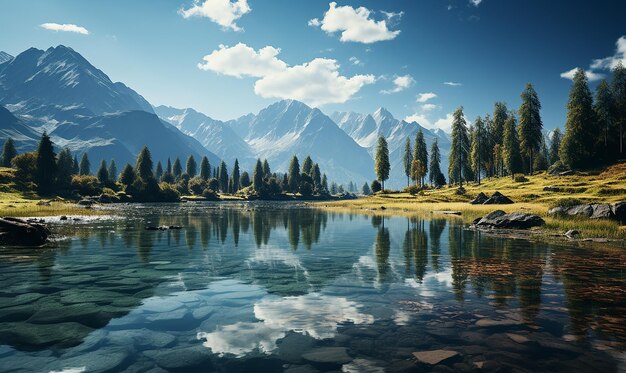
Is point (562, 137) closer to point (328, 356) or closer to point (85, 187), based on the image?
point (328, 356)

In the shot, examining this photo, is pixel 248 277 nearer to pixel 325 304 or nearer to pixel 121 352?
pixel 325 304

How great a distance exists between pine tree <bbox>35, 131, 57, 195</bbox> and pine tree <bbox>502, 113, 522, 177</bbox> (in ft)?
399

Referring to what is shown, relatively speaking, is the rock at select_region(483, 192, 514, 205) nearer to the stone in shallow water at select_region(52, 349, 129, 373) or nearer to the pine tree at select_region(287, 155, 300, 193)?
the stone in shallow water at select_region(52, 349, 129, 373)

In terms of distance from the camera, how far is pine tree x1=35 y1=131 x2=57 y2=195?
98.8m

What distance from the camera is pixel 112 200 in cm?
11406

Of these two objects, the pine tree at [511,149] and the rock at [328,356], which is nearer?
the rock at [328,356]

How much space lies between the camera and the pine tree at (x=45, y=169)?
9881 cm

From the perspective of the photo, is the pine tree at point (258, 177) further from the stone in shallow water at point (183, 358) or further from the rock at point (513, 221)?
the stone in shallow water at point (183, 358)

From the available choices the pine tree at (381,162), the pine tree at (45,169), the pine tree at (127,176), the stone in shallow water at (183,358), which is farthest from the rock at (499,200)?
the pine tree at (127,176)

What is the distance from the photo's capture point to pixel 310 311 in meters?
11.8

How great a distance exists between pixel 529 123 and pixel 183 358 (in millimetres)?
106679

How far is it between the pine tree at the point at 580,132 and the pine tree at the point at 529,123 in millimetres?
9018

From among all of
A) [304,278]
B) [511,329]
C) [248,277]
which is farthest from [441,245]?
[511,329]

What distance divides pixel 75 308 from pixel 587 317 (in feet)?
50.9
